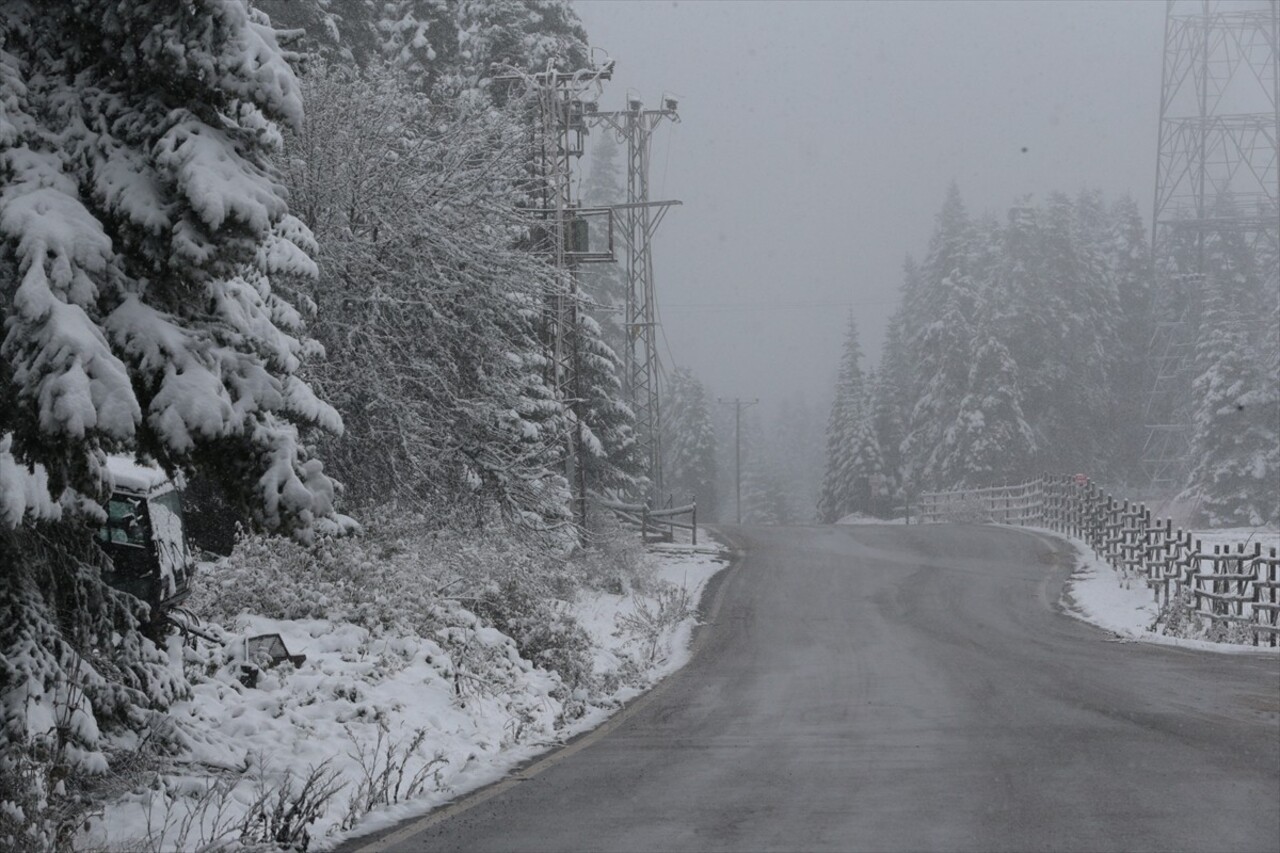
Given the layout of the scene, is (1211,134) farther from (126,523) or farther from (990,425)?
(126,523)

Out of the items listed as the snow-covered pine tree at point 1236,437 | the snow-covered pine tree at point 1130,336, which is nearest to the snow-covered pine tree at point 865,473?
the snow-covered pine tree at point 1130,336

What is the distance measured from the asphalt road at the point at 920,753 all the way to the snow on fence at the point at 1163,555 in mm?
1820

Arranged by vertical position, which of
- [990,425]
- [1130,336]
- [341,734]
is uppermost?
[1130,336]

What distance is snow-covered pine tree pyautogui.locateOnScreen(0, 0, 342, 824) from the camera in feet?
21.1

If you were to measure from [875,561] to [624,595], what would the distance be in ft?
29.5

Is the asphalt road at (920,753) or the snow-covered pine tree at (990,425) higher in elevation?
the snow-covered pine tree at (990,425)

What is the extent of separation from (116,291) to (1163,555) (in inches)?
877

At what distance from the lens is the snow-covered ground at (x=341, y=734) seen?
7.32m

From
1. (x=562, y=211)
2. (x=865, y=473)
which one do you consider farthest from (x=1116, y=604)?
(x=865, y=473)

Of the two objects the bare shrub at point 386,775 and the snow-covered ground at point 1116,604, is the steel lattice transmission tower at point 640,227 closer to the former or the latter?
the snow-covered ground at point 1116,604

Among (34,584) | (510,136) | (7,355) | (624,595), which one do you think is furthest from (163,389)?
(624,595)

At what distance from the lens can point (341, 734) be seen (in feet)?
32.4

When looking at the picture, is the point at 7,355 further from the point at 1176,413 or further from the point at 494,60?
the point at 1176,413

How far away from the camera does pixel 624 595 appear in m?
22.7
